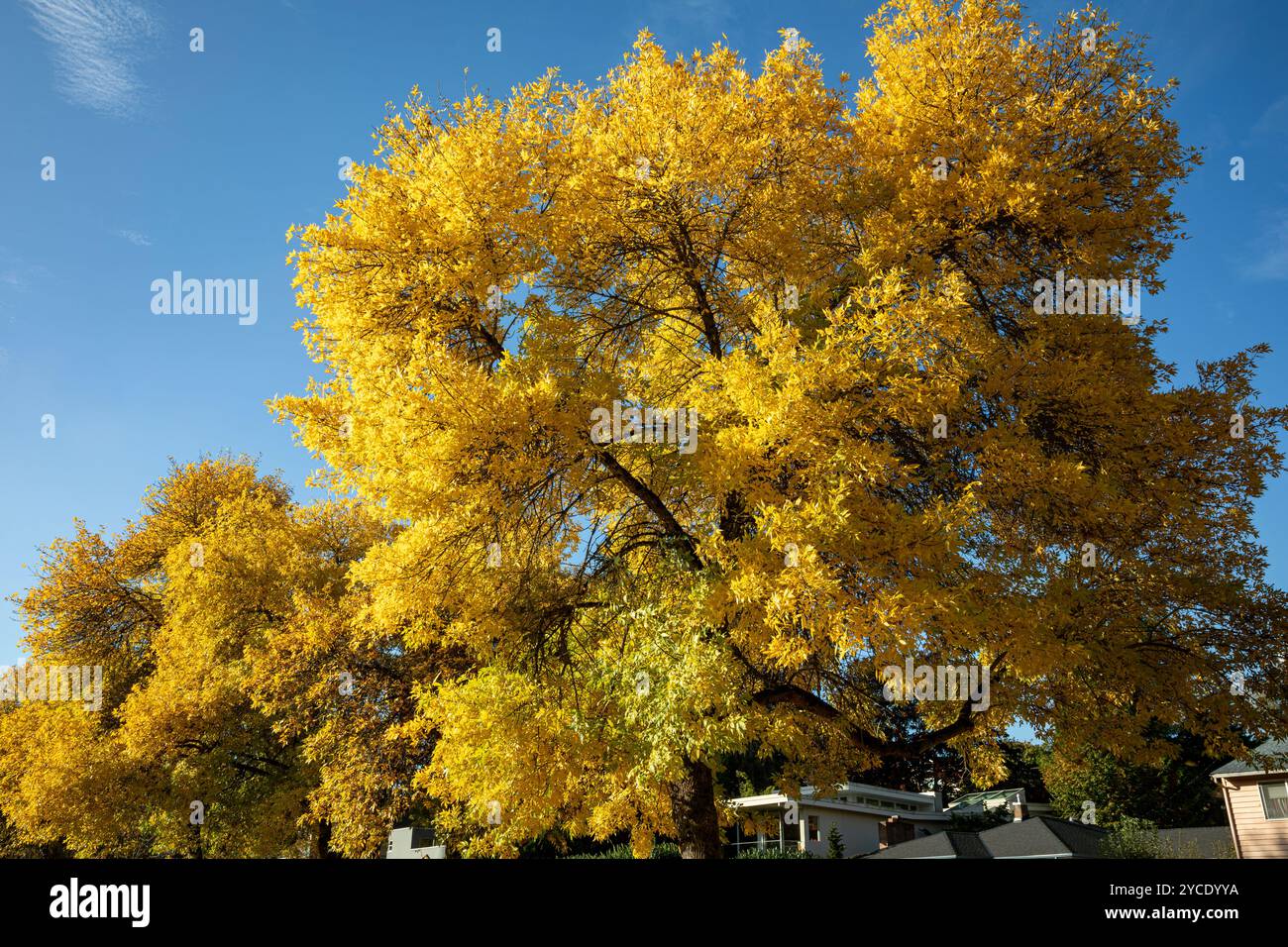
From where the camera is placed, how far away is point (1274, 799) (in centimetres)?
2117

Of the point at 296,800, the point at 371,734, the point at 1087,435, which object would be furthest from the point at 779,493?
the point at 296,800

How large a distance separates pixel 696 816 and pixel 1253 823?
18541 mm

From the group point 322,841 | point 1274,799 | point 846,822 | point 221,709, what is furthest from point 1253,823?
point 221,709

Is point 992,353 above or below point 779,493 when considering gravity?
above

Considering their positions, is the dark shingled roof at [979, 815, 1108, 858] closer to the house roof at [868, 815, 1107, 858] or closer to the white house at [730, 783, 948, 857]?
the house roof at [868, 815, 1107, 858]

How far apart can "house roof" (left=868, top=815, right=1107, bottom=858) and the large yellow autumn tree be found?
531 inches

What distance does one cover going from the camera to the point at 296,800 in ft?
69.3

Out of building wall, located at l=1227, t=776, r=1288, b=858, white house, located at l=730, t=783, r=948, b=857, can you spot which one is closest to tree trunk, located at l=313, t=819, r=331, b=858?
white house, located at l=730, t=783, r=948, b=857

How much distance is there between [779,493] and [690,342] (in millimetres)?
5673

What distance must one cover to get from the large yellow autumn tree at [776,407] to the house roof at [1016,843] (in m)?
13.5

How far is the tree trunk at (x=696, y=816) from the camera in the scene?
11953 millimetres

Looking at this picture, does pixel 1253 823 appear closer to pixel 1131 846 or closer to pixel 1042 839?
pixel 1131 846

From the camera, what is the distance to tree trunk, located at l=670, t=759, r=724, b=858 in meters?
12.0
